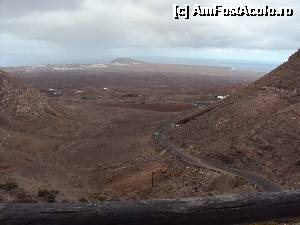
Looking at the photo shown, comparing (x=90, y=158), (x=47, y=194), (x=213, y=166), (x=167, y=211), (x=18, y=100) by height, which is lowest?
(x=90, y=158)

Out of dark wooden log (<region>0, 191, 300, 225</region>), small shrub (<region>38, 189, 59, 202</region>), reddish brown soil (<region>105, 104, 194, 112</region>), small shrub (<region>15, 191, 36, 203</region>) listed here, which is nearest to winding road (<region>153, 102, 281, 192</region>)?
small shrub (<region>38, 189, 59, 202</region>)

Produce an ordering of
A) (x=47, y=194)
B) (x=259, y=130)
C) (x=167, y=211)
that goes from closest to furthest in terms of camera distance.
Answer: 1. (x=167, y=211)
2. (x=47, y=194)
3. (x=259, y=130)

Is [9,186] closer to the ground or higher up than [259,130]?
closer to the ground

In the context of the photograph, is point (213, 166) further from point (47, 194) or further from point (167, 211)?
point (167, 211)

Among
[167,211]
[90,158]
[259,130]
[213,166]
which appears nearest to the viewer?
[167,211]

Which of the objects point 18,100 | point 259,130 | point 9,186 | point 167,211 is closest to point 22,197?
point 9,186

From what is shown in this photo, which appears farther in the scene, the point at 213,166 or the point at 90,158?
the point at 90,158
